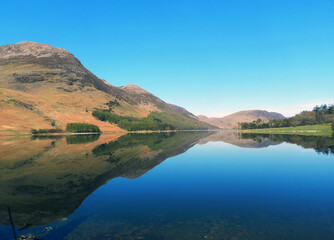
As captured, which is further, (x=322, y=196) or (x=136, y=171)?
(x=136, y=171)

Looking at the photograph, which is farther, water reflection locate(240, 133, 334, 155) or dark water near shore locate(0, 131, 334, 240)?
water reflection locate(240, 133, 334, 155)

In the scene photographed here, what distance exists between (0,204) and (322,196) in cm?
3087

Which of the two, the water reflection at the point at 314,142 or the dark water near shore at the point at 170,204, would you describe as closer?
the dark water near shore at the point at 170,204

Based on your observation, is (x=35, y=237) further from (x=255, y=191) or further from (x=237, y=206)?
(x=255, y=191)

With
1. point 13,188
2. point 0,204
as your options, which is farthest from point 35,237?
point 13,188

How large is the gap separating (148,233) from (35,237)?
23.1 feet

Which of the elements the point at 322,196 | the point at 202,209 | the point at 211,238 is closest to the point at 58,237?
the point at 211,238

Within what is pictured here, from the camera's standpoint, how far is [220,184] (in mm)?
25422

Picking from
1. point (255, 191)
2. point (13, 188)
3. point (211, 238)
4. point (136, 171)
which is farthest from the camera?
point (136, 171)

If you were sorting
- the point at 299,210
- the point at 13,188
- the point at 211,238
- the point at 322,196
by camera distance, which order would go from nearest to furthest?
the point at 211,238 → the point at 299,210 → the point at 322,196 → the point at 13,188

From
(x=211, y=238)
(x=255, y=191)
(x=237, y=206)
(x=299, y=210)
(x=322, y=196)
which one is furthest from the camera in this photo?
(x=255, y=191)

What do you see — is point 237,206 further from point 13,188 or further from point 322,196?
point 13,188

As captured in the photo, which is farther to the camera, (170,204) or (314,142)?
(314,142)

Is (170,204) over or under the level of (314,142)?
under
